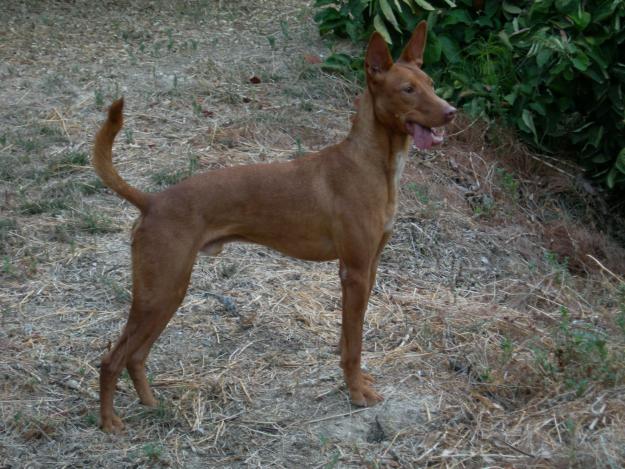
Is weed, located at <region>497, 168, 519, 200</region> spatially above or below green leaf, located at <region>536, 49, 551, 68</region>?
below

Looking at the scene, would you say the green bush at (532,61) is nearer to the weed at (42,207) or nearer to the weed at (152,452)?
the weed at (42,207)

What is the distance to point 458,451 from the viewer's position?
4223mm

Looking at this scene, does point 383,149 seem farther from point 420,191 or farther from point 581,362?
point 420,191

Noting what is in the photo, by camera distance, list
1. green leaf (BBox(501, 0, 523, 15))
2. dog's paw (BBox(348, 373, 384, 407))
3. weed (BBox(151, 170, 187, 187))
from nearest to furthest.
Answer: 1. dog's paw (BBox(348, 373, 384, 407))
2. weed (BBox(151, 170, 187, 187))
3. green leaf (BBox(501, 0, 523, 15))

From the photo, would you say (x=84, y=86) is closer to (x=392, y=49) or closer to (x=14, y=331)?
(x=392, y=49)

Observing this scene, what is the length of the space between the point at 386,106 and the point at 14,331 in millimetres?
2435

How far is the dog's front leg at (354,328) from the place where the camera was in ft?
14.4

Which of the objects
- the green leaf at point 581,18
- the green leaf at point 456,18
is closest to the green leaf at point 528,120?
the green leaf at point 581,18

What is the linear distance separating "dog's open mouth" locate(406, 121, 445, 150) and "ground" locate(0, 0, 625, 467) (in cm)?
126

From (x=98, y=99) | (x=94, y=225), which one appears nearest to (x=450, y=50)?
(x=98, y=99)

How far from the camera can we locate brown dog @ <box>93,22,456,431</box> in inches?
165

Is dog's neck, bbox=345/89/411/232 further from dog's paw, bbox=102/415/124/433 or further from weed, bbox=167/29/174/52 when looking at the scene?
weed, bbox=167/29/174/52

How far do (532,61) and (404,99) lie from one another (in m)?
3.32

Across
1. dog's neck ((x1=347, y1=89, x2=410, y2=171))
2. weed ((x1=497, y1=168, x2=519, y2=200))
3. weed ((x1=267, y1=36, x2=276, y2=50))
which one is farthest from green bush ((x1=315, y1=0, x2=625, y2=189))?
dog's neck ((x1=347, y1=89, x2=410, y2=171))
